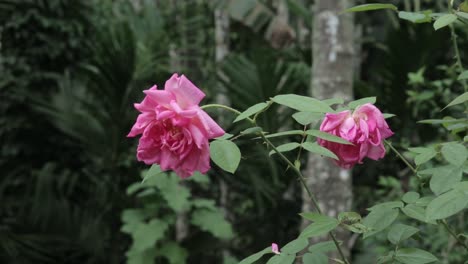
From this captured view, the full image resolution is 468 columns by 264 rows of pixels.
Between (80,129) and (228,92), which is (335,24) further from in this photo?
(80,129)

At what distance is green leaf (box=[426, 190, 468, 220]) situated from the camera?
824mm

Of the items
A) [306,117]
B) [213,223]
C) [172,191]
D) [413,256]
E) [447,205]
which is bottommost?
Answer: [213,223]

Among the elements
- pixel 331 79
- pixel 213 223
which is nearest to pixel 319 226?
pixel 331 79

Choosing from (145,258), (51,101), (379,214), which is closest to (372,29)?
(51,101)

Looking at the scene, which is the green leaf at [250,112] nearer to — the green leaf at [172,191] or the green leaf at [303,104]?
the green leaf at [303,104]

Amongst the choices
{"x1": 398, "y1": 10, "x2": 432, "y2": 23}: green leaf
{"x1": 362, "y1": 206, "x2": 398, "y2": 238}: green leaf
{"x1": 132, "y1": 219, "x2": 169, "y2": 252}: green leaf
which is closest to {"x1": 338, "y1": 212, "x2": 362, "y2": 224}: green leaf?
{"x1": 362, "y1": 206, "x2": 398, "y2": 238}: green leaf

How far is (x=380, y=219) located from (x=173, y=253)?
233 cm

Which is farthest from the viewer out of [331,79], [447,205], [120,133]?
[120,133]

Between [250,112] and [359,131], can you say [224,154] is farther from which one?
[359,131]

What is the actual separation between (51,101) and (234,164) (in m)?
3.83

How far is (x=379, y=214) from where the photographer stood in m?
1.00

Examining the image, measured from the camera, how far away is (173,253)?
3.20 meters

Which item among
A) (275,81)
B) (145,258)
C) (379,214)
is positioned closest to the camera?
(379,214)

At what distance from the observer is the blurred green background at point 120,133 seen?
3.92 m
